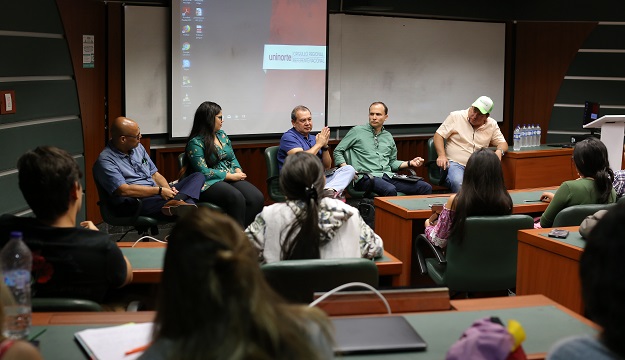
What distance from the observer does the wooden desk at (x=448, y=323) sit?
81.0 inches

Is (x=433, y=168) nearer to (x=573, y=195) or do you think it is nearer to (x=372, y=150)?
(x=372, y=150)

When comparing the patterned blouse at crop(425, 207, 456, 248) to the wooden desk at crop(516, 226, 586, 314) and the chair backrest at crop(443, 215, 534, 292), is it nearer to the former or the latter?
the chair backrest at crop(443, 215, 534, 292)

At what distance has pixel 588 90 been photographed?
898 cm

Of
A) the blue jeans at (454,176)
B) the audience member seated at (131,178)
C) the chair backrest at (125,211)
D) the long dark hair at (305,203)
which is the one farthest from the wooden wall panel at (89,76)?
the long dark hair at (305,203)

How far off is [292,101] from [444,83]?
208cm

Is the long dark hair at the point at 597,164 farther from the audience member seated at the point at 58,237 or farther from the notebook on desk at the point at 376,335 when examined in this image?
the audience member seated at the point at 58,237

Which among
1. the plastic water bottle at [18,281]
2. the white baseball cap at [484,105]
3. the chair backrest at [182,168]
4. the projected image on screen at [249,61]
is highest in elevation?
the projected image on screen at [249,61]

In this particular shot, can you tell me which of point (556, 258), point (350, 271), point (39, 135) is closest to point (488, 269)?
point (556, 258)

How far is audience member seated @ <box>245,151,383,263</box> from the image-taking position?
9.95ft

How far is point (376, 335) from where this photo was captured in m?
2.08

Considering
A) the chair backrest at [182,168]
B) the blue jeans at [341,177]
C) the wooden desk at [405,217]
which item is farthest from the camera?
the blue jeans at [341,177]

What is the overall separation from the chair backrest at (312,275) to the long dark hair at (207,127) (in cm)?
314

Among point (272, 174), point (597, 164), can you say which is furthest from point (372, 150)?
point (597, 164)

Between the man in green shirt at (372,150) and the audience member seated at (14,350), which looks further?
the man in green shirt at (372,150)
